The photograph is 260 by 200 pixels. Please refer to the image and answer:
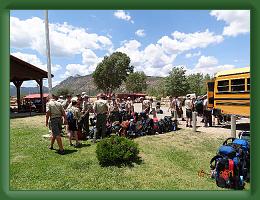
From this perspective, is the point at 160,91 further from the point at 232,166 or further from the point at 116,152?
the point at 232,166

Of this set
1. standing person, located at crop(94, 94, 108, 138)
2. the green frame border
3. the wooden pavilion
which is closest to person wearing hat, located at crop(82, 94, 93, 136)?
standing person, located at crop(94, 94, 108, 138)

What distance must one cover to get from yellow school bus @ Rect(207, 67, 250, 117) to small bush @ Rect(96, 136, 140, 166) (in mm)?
8294

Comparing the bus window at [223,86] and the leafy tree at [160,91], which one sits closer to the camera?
the bus window at [223,86]

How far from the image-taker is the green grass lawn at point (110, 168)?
696 centimetres

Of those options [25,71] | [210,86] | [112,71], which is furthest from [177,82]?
[210,86]

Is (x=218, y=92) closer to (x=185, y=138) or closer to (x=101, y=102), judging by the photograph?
(x=185, y=138)

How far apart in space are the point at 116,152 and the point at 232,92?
986 centimetres

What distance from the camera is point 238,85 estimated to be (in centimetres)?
1565

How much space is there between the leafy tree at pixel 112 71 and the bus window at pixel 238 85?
6335cm

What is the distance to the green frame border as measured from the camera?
3.03 metres

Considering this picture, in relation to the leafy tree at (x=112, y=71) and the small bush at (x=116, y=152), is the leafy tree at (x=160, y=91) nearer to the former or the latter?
the leafy tree at (x=112, y=71)

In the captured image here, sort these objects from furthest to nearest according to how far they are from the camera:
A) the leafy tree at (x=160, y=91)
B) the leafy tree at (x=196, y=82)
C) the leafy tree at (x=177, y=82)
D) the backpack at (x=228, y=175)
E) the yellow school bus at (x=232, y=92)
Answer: the leafy tree at (x=196, y=82), the leafy tree at (x=160, y=91), the leafy tree at (x=177, y=82), the yellow school bus at (x=232, y=92), the backpack at (x=228, y=175)

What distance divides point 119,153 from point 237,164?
9.75 feet
